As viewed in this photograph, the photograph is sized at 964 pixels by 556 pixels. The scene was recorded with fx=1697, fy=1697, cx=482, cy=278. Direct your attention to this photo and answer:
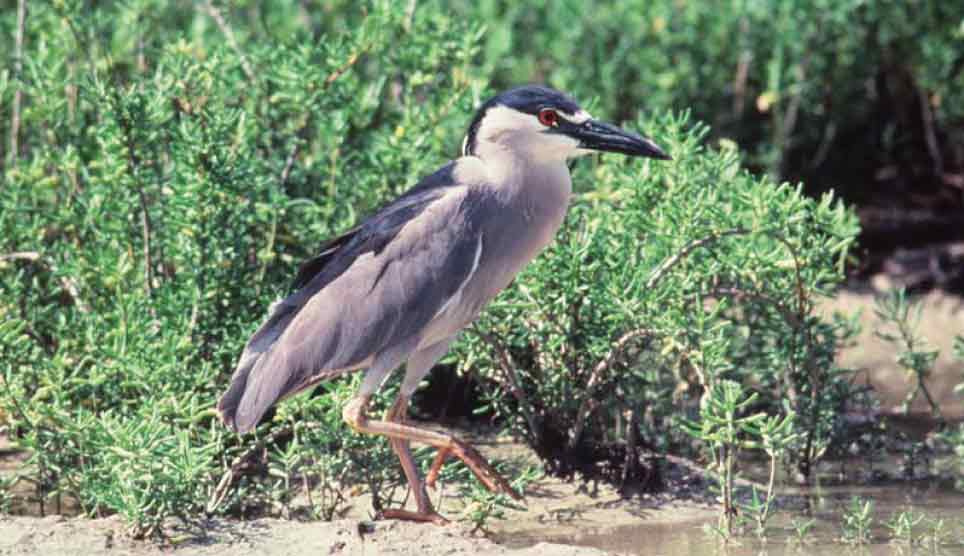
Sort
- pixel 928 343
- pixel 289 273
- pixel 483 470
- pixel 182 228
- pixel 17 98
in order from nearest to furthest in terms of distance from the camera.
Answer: pixel 483 470 → pixel 182 228 → pixel 289 273 → pixel 17 98 → pixel 928 343

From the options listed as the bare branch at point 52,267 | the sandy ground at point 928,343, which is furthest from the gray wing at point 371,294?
the sandy ground at point 928,343

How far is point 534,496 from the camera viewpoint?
6.55 m

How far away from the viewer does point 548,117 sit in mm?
6281

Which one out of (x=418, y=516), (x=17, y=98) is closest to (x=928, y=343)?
(x=418, y=516)

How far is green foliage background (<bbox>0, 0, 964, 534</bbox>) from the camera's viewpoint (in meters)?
6.07

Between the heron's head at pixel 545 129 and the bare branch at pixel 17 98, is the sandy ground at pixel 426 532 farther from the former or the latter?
the bare branch at pixel 17 98

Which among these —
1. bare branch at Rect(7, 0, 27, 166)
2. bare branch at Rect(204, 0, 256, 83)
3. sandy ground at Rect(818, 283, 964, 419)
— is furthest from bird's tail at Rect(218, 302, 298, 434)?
sandy ground at Rect(818, 283, 964, 419)

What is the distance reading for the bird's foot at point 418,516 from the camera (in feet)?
19.3

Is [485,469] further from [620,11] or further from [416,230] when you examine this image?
[620,11]

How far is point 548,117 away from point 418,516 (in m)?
1.55

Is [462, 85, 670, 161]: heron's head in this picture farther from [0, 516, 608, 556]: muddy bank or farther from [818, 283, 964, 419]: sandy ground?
[818, 283, 964, 419]: sandy ground

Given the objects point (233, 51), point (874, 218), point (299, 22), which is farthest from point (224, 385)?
point (874, 218)

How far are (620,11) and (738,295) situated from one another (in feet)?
11.7

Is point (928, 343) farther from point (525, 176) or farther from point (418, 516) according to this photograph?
point (418, 516)
